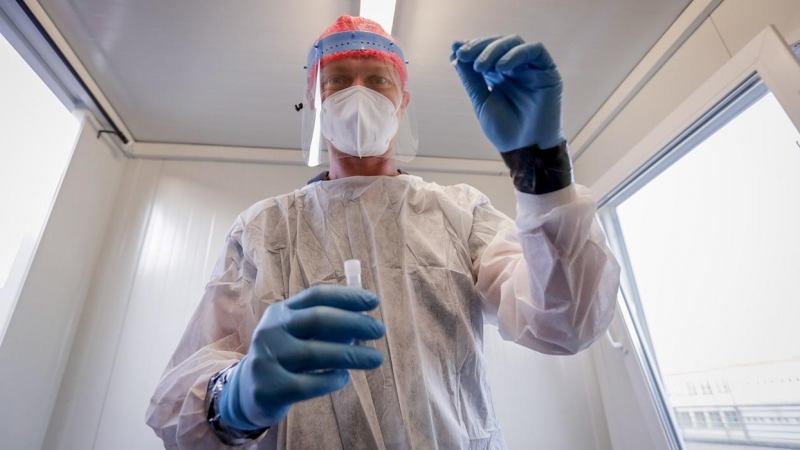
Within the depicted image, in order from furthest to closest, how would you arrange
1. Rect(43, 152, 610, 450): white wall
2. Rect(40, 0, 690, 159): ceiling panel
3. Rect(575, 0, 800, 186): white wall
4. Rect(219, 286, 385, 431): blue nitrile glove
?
1. Rect(43, 152, 610, 450): white wall
2. Rect(40, 0, 690, 159): ceiling panel
3. Rect(575, 0, 800, 186): white wall
4. Rect(219, 286, 385, 431): blue nitrile glove

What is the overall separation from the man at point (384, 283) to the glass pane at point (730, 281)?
0.90 metres

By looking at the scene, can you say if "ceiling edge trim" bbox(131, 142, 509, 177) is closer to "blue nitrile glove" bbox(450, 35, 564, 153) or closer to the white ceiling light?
the white ceiling light

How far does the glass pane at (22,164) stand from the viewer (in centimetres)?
A: 136

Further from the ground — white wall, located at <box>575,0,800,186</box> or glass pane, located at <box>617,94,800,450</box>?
white wall, located at <box>575,0,800,186</box>

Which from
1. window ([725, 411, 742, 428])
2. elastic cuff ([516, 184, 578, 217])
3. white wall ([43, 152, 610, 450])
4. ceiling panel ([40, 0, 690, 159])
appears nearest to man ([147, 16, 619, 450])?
elastic cuff ([516, 184, 578, 217])

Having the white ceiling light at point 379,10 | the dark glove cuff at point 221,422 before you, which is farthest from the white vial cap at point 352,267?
the white ceiling light at point 379,10

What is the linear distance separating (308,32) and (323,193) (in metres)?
0.82

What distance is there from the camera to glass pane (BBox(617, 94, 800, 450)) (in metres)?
1.25

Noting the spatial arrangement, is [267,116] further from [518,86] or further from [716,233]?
[716,233]

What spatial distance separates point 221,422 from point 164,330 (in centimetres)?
130

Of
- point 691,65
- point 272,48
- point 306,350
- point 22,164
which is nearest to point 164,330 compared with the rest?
point 22,164

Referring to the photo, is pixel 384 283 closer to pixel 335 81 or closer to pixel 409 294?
pixel 409 294

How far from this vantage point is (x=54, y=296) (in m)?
1.61

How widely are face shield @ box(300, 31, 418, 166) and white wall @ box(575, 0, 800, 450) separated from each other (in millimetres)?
1037
